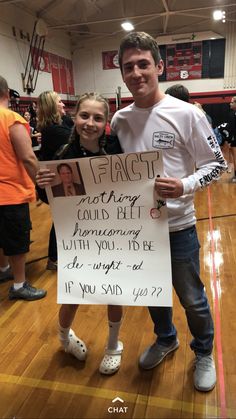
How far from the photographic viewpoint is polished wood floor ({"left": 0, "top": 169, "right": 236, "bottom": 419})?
1499mm

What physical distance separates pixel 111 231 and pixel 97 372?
0.83m

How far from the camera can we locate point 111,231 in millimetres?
1415

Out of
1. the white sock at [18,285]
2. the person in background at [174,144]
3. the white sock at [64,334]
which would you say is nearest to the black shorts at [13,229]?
Result: the white sock at [18,285]

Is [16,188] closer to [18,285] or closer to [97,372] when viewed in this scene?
[18,285]

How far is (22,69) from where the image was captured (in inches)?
332

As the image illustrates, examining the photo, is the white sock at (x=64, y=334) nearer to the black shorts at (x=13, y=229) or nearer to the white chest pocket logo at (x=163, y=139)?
the black shorts at (x=13, y=229)

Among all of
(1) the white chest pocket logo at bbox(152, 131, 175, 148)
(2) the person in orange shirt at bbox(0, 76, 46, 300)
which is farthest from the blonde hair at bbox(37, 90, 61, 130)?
(1) the white chest pocket logo at bbox(152, 131, 175, 148)

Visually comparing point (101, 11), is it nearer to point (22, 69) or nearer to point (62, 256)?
point (22, 69)

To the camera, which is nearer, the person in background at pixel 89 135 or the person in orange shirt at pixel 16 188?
the person in background at pixel 89 135

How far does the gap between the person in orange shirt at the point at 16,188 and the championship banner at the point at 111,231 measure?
2.76 feet

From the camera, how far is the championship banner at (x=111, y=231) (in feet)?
4.33

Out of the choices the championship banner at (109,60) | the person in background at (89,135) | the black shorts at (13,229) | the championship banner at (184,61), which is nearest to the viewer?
the person in background at (89,135)

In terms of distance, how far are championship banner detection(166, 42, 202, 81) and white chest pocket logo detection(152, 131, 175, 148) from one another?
1067 centimetres

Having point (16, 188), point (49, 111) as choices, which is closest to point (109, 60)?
point (49, 111)
